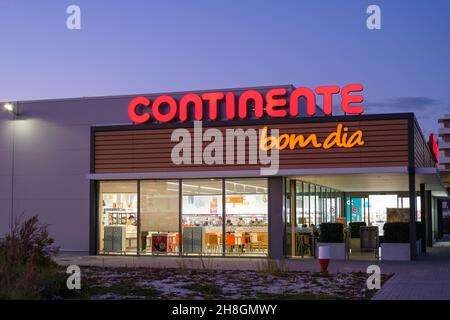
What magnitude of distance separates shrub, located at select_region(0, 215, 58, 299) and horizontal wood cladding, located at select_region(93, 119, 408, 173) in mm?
8382

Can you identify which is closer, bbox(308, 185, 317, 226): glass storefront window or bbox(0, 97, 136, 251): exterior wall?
bbox(0, 97, 136, 251): exterior wall

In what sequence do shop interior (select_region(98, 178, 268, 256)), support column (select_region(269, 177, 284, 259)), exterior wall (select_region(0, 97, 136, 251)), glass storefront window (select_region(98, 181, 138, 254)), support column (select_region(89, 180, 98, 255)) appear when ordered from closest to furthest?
support column (select_region(269, 177, 284, 259)) → shop interior (select_region(98, 178, 268, 256)) → glass storefront window (select_region(98, 181, 138, 254)) → support column (select_region(89, 180, 98, 255)) → exterior wall (select_region(0, 97, 136, 251))

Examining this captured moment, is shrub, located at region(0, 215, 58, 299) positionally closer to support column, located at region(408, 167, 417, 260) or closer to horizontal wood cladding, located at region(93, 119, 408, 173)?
horizontal wood cladding, located at region(93, 119, 408, 173)

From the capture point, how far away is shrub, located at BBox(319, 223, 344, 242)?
2567 cm

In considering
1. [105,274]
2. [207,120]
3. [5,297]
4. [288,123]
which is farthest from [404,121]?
[5,297]

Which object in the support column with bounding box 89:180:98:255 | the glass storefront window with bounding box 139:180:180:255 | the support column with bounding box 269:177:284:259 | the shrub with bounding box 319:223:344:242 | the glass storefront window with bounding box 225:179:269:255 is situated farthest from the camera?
the support column with bounding box 89:180:98:255

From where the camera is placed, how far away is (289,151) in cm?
2584

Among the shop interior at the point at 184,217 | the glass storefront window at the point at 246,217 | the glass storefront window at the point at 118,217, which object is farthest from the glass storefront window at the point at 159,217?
the glass storefront window at the point at 246,217

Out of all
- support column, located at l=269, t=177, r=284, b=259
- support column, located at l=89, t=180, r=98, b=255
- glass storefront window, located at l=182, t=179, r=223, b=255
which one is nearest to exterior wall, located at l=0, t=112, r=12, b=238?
support column, located at l=89, t=180, r=98, b=255

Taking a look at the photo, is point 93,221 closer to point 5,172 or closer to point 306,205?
point 5,172

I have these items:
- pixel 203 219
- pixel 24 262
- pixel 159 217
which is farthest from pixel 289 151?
pixel 24 262

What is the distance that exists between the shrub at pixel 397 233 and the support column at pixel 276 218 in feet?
12.1

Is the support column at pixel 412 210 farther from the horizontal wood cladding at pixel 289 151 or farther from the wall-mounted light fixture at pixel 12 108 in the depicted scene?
the wall-mounted light fixture at pixel 12 108

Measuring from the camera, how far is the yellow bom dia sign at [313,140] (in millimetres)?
25047
